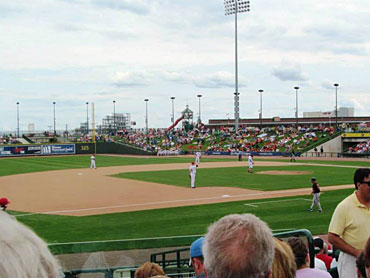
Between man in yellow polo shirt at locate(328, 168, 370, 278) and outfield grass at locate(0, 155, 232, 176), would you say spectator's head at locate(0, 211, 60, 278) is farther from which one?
outfield grass at locate(0, 155, 232, 176)

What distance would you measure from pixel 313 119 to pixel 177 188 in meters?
66.0

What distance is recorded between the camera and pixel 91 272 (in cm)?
514

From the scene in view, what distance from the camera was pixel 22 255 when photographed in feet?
5.36

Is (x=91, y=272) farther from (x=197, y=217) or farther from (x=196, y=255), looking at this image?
(x=197, y=217)

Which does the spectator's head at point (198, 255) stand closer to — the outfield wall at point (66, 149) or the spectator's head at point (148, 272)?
the spectator's head at point (148, 272)

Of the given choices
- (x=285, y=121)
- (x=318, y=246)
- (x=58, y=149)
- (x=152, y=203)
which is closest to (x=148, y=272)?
(x=318, y=246)

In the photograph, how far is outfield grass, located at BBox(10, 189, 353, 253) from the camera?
1515 cm

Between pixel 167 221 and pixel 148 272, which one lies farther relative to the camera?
pixel 167 221

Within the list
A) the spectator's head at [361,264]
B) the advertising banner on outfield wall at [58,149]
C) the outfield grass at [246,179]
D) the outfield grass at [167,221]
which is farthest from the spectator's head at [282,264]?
the advertising banner on outfield wall at [58,149]

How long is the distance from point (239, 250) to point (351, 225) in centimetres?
350

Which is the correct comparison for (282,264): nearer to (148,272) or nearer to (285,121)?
(148,272)

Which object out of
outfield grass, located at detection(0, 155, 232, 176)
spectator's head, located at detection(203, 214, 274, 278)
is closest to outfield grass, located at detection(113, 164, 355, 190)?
outfield grass, located at detection(0, 155, 232, 176)

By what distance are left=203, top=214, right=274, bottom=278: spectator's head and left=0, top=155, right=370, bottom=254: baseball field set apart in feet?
9.09

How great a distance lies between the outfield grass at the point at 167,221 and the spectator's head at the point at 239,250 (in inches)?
429
